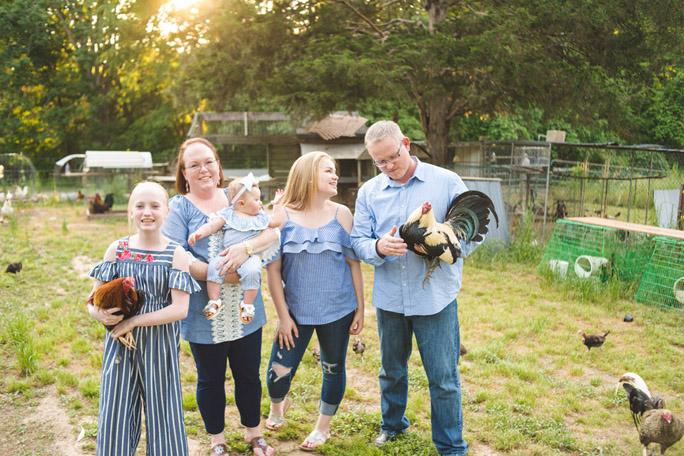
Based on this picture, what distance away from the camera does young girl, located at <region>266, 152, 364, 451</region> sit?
3238 mm

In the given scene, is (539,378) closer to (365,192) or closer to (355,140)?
(365,192)

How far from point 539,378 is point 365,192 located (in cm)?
273

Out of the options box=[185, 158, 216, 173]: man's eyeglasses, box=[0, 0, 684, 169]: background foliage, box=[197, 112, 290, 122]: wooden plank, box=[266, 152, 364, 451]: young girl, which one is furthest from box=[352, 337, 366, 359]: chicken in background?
box=[197, 112, 290, 122]: wooden plank

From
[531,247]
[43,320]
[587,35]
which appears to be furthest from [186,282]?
[587,35]

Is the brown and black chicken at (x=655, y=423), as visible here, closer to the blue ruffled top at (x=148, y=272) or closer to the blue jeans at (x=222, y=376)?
the blue jeans at (x=222, y=376)

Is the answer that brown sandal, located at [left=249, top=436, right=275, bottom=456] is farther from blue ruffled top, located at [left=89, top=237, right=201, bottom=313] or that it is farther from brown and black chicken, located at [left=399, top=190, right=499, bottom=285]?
brown and black chicken, located at [left=399, top=190, right=499, bottom=285]

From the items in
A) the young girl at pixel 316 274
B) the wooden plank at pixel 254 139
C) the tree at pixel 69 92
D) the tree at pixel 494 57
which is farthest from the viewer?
the tree at pixel 69 92

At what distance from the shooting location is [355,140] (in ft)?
60.8

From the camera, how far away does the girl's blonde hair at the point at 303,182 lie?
3197 mm

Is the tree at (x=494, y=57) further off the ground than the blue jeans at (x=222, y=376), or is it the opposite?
the tree at (x=494, y=57)

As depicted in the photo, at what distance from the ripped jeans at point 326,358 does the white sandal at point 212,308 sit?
0.60 metres

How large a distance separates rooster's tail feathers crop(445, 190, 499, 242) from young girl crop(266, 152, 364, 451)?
2.30ft

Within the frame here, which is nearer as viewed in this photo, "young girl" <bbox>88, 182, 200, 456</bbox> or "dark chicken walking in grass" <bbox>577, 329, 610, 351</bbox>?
"young girl" <bbox>88, 182, 200, 456</bbox>

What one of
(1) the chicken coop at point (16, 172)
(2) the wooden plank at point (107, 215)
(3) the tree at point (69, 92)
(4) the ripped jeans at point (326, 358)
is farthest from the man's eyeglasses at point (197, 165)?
(3) the tree at point (69, 92)
